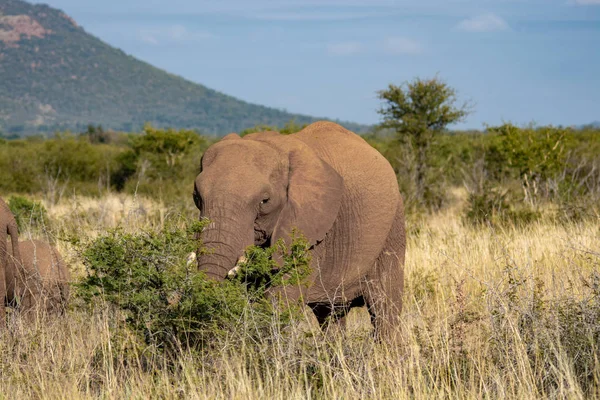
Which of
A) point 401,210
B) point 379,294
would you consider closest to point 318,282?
point 379,294

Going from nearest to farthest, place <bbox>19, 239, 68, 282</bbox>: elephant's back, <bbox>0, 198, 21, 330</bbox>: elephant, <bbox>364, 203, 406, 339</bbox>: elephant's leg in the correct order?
<bbox>364, 203, 406, 339</bbox>: elephant's leg < <bbox>0, 198, 21, 330</bbox>: elephant < <bbox>19, 239, 68, 282</bbox>: elephant's back

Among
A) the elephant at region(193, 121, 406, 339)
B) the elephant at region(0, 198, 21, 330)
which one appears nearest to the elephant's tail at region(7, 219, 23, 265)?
the elephant at region(0, 198, 21, 330)

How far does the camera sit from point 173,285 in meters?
5.32

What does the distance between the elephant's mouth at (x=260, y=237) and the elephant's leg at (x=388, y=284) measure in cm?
119

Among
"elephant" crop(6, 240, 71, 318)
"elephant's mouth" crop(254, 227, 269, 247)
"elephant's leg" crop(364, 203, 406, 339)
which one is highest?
"elephant's mouth" crop(254, 227, 269, 247)

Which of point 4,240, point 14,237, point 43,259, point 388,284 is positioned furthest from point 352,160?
point 43,259

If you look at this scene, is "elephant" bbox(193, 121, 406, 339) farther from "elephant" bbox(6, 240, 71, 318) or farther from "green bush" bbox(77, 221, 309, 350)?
"elephant" bbox(6, 240, 71, 318)

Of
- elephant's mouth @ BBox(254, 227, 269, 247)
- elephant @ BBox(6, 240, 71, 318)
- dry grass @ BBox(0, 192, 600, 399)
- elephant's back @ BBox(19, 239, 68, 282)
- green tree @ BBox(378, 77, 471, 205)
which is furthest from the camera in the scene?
green tree @ BBox(378, 77, 471, 205)

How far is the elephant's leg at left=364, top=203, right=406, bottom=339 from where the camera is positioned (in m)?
Answer: 6.84

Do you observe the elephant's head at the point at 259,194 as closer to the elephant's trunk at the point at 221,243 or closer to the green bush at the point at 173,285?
the elephant's trunk at the point at 221,243

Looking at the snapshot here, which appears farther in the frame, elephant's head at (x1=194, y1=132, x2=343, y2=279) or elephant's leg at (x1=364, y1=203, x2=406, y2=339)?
elephant's leg at (x1=364, y1=203, x2=406, y2=339)

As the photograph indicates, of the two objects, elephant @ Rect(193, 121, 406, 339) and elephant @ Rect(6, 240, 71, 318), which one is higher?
elephant @ Rect(193, 121, 406, 339)

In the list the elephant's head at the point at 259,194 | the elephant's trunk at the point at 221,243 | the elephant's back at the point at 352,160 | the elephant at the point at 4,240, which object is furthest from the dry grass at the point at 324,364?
the elephant's back at the point at 352,160

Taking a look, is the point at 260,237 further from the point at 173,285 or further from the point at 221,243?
the point at 173,285
